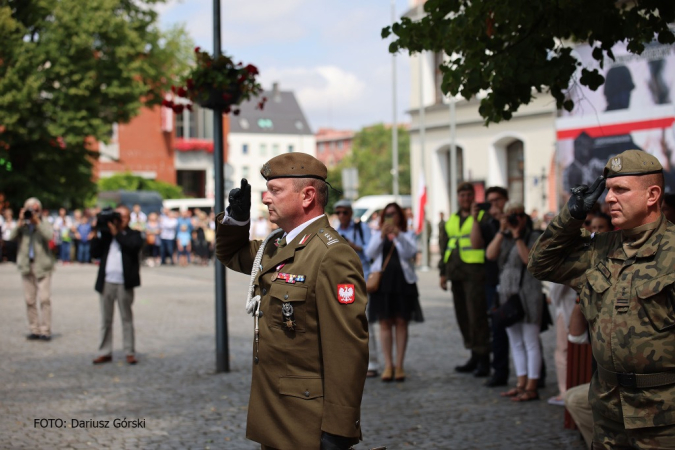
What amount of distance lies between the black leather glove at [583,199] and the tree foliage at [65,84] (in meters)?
25.5

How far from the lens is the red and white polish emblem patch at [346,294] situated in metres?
3.64

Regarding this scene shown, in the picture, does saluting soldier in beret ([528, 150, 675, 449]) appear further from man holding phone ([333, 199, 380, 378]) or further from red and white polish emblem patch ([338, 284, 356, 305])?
man holding phone ([333, 199, 380, 378])

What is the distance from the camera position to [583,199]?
386 cm

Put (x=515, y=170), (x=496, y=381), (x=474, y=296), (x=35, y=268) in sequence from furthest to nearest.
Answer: (x=515, y=170), (x=35, y=268), (x=474, y=296), (x=496, y=381)

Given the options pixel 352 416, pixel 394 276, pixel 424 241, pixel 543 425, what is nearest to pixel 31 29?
pixel 424 241

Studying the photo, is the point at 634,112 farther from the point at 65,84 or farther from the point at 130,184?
the point at 130,184

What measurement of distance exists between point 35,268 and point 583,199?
998 cm

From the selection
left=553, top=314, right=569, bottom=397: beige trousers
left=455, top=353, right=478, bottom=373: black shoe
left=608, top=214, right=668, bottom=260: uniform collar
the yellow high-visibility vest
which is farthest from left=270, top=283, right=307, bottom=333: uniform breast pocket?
left=455, top=353, right=478, bottom=373: black shoe

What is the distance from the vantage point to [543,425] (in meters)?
7.24

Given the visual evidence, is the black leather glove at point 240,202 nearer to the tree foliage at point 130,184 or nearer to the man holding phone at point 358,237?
the man holding phone at point 358,237

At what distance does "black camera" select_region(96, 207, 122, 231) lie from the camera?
10.4 metres

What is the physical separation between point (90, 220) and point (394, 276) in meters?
21.8

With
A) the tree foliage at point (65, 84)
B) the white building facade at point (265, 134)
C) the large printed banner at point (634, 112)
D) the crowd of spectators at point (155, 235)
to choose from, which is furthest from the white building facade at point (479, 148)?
the white building facade at point (265, 134)

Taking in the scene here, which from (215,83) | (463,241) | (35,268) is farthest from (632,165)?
(35,268)
